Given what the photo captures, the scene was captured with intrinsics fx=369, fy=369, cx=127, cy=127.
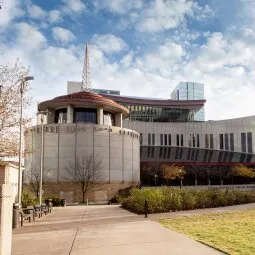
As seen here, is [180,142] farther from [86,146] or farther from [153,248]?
[153,248]

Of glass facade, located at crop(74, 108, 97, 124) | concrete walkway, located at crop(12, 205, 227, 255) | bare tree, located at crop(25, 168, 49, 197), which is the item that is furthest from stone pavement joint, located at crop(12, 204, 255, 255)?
glass facade, located at crop(74, 108, 97, 124)

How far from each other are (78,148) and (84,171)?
3.71 m

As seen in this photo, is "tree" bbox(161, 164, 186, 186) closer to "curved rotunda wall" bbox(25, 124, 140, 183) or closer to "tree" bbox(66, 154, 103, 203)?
"curved rotunda wall" bbox(25, 124, 140, 183)

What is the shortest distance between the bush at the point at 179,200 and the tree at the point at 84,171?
84.5ft

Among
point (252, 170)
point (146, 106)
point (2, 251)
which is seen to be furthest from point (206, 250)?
point (146, 106)

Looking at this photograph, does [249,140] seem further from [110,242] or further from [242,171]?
[110,242]

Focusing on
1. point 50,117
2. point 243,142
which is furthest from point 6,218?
point 243,142

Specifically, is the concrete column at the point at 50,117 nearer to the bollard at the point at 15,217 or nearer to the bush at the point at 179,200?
the bush at the point at 179,200

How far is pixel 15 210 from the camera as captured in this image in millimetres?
18188

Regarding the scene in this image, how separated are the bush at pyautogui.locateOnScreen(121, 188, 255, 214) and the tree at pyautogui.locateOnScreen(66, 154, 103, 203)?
25.8 m

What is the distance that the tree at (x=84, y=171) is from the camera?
56.3 meters

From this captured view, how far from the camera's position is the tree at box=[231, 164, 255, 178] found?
90938mm

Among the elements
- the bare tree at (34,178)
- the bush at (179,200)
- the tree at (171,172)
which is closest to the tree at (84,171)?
the bare tree at (34,178)

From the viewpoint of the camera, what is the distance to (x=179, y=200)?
25.8 m
